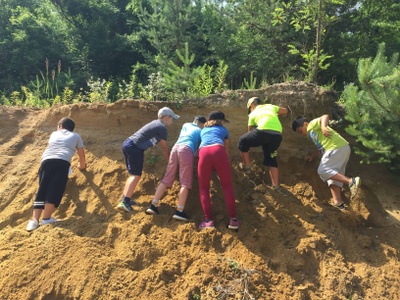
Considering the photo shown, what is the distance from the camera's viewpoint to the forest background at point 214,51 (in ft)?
17.3

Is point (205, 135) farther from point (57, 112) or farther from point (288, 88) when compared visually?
point (57, 112)

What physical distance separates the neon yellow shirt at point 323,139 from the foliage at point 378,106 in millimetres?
227

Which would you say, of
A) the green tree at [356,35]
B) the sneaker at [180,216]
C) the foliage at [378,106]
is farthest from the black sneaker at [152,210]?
the green tree at [356,35]

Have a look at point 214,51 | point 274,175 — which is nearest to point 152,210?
point 274,175

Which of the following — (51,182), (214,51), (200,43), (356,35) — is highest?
(356,35)

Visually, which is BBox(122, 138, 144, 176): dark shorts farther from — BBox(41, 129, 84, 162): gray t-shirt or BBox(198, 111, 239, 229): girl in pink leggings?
BBox(198, 111, 239, 229): girl in pink leggings

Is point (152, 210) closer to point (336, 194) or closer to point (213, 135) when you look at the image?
point (213, 135)

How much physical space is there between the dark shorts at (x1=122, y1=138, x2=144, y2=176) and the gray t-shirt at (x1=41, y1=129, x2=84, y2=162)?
0.85 meters

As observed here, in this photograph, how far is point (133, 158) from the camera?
534 cm

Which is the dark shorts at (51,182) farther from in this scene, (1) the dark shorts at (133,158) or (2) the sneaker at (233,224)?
(2) the sneaker at (233,224)

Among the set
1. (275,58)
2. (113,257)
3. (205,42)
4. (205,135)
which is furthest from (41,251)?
(205,42)

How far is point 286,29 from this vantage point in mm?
8250

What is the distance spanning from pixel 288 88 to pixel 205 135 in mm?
2350

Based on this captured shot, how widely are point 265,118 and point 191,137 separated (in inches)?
49.1
